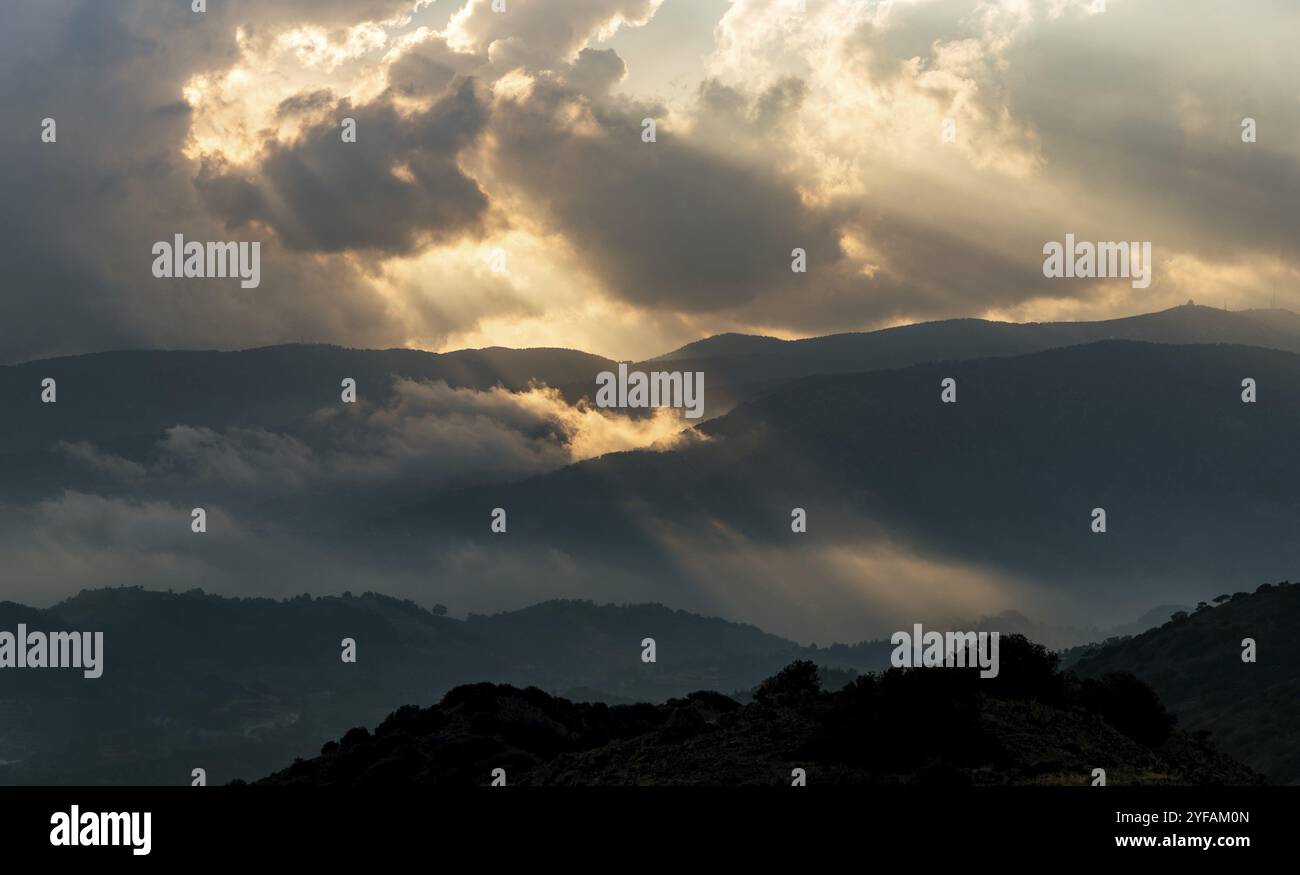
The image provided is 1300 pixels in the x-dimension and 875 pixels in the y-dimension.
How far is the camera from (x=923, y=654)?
7031cm

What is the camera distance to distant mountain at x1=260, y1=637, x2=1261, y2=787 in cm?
5097

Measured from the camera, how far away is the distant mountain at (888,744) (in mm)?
50969

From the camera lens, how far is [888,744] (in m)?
53.3
